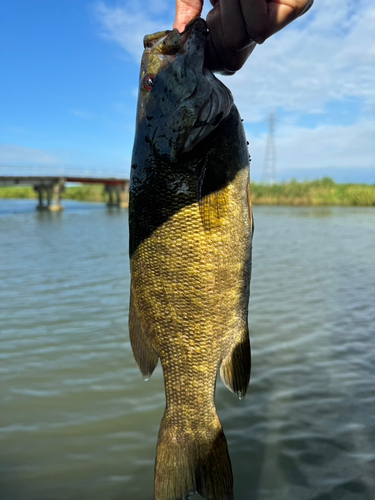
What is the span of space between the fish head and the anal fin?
3.28 feet

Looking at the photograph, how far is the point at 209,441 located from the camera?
2.17m

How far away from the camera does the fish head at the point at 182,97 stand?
1969mm

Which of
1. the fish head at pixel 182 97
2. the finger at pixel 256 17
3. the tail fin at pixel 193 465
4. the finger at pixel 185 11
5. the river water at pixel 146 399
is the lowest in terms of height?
the river water at pixel 146 399

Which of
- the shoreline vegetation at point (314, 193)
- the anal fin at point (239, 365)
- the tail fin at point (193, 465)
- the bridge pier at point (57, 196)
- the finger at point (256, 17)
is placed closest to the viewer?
the finger at point (256, 17)

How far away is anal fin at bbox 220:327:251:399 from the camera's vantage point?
7.39 feet

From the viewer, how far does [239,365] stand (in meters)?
2.26

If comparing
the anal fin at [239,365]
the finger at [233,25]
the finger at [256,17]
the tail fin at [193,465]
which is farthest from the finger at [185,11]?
the tail fin at [193,465]

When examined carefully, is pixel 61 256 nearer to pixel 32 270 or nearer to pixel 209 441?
pixel 32 270

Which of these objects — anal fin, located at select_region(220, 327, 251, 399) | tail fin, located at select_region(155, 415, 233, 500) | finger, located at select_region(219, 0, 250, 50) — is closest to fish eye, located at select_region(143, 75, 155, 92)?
finger, located at select_region(219, 0, 250, 50)

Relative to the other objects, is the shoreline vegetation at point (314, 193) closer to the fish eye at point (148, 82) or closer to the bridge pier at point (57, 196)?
the bridge pier at point (57, 196)

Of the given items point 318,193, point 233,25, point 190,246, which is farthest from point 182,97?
point 318,193

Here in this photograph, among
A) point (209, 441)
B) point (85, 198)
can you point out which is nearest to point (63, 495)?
point (209, 441)

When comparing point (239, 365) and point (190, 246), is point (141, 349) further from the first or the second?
point (190, 246)

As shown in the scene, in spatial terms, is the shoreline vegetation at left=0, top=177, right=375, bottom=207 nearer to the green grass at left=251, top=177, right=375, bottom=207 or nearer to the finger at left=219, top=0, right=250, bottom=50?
the green grass at left=251, top=177, right=375, bottom=207
